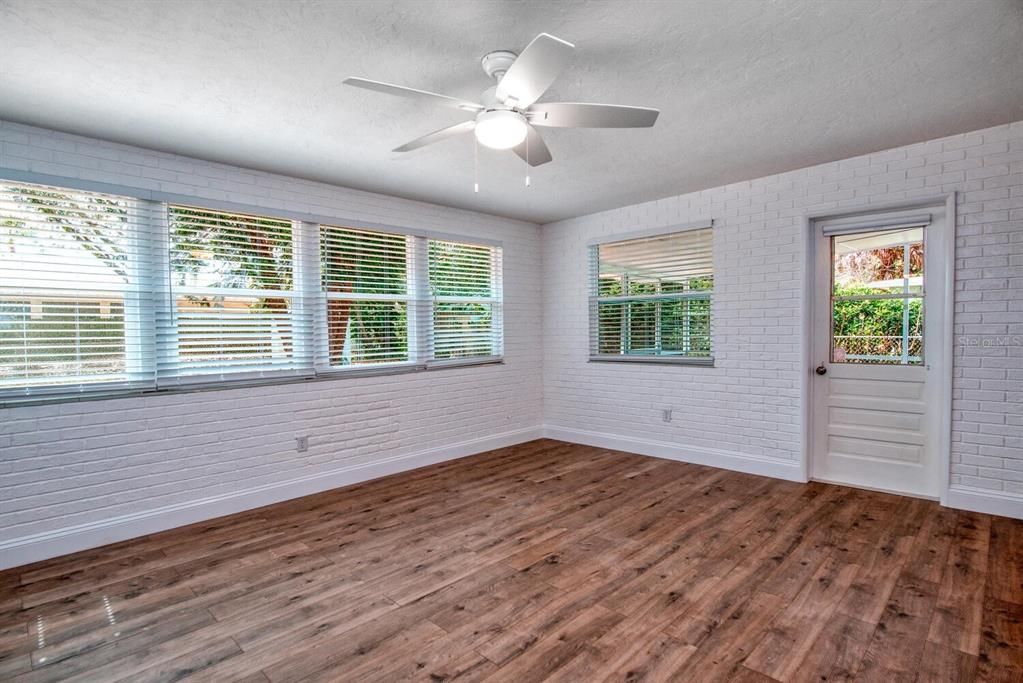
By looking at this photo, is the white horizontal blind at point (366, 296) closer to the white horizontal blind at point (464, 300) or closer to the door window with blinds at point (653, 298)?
the white horizontal blind at point (464, 300)

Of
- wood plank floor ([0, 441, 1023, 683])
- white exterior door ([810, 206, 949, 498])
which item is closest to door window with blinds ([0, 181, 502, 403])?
wood plank floor ([0, 441, 1023, 683])

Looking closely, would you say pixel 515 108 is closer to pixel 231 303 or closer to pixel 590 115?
pixel 590 115

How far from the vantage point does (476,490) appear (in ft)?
13.4

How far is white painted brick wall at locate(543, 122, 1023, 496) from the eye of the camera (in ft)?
10.8

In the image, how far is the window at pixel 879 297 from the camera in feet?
12.4

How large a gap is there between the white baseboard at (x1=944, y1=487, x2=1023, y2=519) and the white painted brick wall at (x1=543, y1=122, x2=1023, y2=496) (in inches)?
2.2

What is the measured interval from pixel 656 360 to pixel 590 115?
3293 millimetres

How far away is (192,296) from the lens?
140 inches

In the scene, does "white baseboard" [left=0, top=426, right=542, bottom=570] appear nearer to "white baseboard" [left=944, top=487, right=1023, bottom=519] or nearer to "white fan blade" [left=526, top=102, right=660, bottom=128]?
"white fan blade" [left=526, top=102, right=660, bottom=128]

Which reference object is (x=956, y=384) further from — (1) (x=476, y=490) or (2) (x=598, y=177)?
(1) (x=476, y=490)

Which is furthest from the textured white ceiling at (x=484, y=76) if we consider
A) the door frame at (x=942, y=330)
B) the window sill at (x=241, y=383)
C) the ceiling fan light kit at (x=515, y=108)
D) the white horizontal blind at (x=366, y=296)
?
the window sill at (x=241, y=383)

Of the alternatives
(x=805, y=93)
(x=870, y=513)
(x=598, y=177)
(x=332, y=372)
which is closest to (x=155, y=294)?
(x=332, y=372)

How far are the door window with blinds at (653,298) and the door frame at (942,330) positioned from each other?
2.61ft

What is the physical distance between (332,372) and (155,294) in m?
1.37
